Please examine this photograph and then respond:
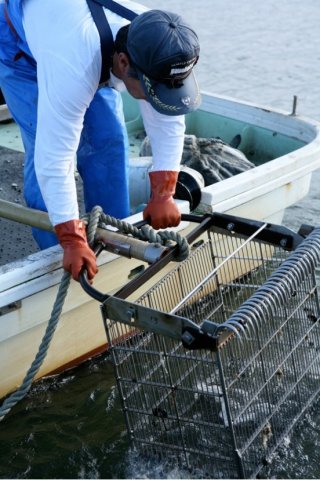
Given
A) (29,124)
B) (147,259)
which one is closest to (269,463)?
(147,259)

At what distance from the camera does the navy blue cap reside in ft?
9.05

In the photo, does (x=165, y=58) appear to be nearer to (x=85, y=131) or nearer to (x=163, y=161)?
(x=163, y=161)

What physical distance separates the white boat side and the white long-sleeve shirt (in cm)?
42

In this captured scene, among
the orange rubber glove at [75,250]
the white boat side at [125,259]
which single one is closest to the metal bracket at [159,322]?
the orange rubber glove at [75,250]

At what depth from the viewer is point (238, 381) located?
2998 millimetres

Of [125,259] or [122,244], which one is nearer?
[122,244]

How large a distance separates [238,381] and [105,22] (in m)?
1.36

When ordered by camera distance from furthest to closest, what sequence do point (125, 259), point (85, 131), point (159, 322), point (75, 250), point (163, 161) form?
point (125, 259) → point (85, 131) → point (163, 161) → point (75, 250) → point (159, 322)

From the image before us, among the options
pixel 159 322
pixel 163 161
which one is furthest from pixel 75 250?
pixel 163 161

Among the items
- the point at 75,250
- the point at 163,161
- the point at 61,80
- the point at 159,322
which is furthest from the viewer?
the point at 163,161

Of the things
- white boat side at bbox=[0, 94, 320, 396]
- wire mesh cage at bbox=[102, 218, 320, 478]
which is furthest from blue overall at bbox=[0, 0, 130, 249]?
wire mesh cage at bbox=[102, 218, 320, 478]

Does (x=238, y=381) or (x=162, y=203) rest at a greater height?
(x=162, y=203)

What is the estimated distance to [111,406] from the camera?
3.71 m

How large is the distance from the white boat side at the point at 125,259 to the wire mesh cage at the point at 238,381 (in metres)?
0.41
